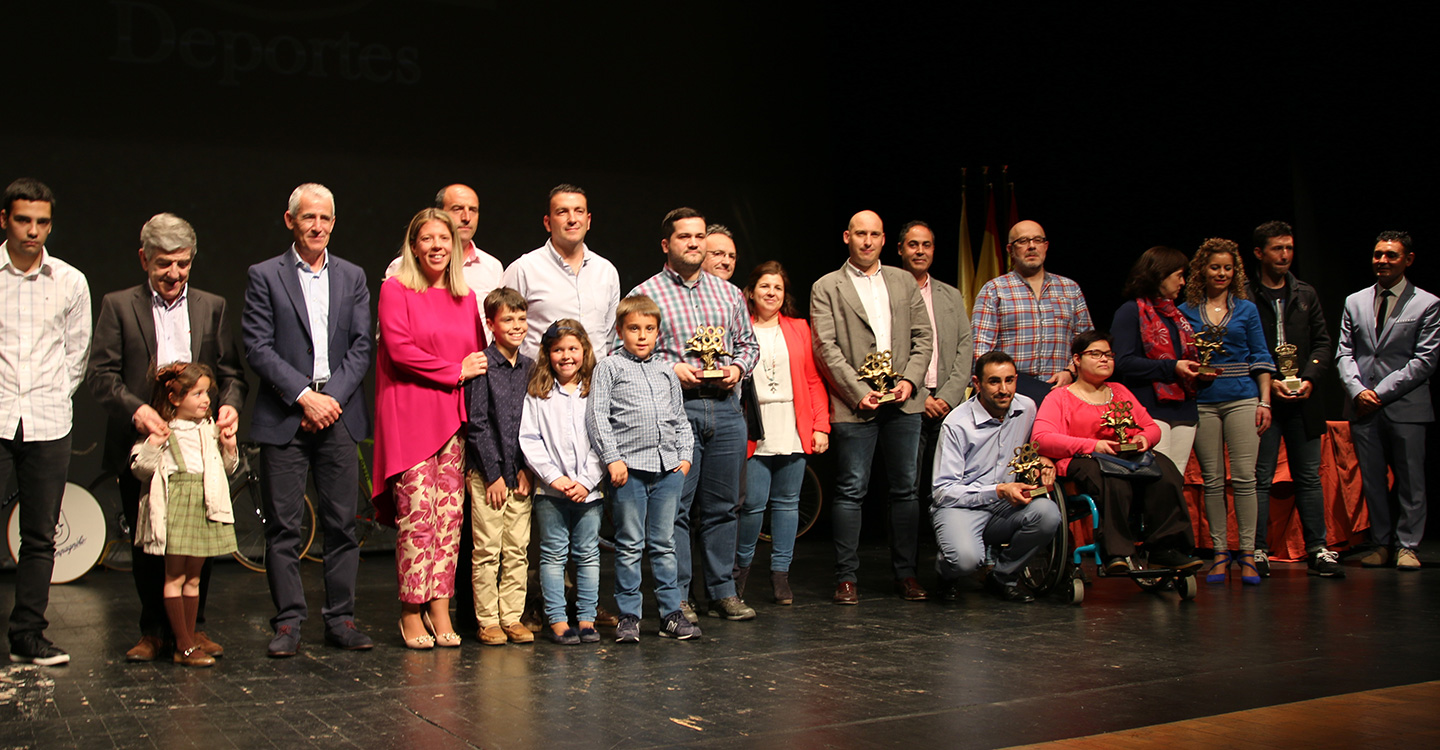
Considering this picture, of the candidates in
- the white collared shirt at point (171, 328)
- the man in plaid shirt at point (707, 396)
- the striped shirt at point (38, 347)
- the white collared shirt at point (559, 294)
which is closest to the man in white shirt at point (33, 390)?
the striped shirt at point (38, 347)

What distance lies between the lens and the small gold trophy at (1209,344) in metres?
4.97

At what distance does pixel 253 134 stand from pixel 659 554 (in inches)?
162

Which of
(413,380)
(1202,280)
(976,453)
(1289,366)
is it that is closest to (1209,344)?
→ (1202,280)

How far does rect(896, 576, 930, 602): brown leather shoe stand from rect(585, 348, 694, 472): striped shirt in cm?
133

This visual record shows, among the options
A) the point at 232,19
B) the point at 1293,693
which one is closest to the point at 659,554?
the point at 1293,693

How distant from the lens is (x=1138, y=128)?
6750 mm

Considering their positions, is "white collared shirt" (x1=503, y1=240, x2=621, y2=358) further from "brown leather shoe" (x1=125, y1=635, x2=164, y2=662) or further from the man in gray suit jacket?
"brown leather shoe" (x1=125, y1=635, x2=164, y2=662)

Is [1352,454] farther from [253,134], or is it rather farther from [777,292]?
[253,134]

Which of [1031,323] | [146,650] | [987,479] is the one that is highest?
[1031,323]

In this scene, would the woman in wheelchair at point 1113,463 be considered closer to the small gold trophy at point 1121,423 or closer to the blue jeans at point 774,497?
the small gold trophy at point 1121,423

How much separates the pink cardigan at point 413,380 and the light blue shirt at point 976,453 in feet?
6.50

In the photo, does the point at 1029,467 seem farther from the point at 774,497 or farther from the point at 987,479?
the point at 774,497

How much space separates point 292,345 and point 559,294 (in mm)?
932

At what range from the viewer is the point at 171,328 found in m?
3.76
